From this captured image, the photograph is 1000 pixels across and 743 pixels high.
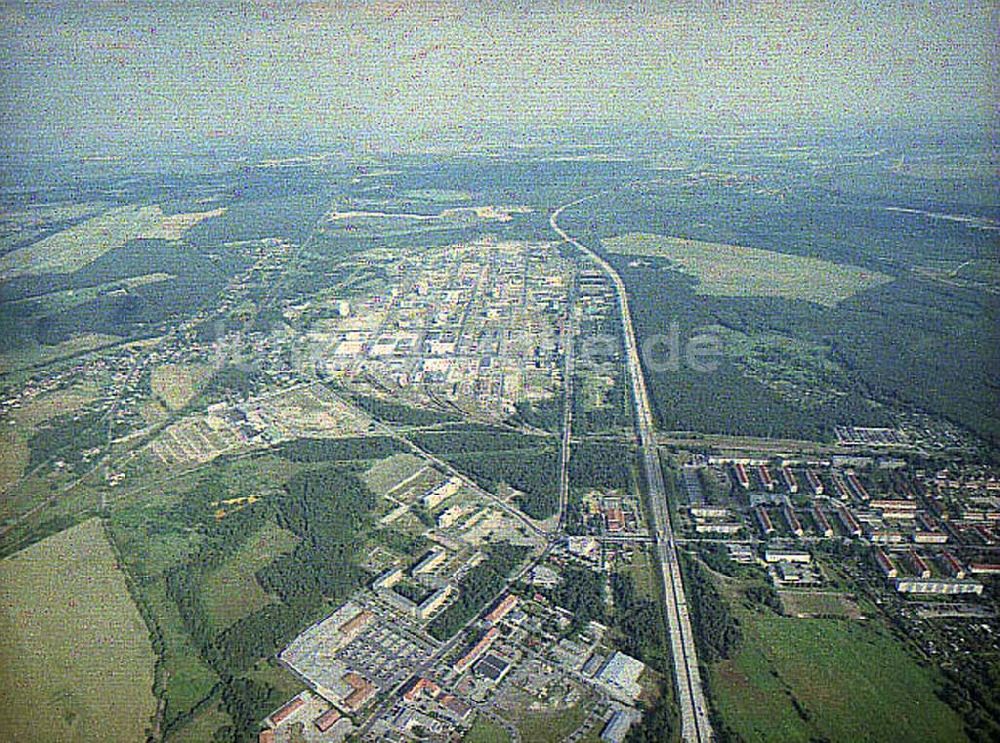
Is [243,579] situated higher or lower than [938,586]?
lower

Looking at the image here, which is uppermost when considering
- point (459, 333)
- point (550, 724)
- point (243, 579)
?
point (550, 724)

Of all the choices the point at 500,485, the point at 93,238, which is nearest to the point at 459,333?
the point at 500,485

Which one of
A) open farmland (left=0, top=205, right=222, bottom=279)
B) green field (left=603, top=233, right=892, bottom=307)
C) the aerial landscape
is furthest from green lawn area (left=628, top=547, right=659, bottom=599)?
open farmland (left=0, top=205, right=222, bottom=279)

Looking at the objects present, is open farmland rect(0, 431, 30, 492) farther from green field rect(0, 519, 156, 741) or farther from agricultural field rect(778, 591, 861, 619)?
agricultural field rect(778, 591, 861, 619)

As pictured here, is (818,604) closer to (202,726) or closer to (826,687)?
(826,687)

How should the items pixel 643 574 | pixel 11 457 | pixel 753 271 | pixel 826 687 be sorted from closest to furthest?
pixel 826 687
pixel 643 574
pixel 11 457
pixel 753 271

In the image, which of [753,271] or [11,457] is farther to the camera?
[753,271]

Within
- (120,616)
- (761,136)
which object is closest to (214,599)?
(120,616)
